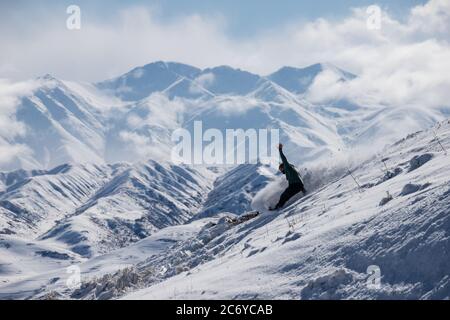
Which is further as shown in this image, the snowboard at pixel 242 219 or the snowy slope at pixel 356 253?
the snowboard at pixel 242 219

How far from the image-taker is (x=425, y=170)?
1391 centimetres

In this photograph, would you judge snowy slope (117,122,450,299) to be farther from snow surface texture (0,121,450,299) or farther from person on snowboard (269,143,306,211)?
person on snowboard (269,143,306,211)

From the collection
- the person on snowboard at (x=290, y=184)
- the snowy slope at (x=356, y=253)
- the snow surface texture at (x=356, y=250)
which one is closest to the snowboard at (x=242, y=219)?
the person on snowboard at (x=290, y=184)

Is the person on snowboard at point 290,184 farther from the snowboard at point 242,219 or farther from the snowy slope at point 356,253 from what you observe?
the snowy slope at point 356,253

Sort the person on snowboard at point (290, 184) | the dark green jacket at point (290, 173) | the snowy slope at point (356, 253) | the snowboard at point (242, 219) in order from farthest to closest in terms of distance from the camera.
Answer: the snowboard at point (242, 219), the person on snowboard at point (290, 184), the dark green jacket at point (290, 173), the snowy slope at point (356, 253)

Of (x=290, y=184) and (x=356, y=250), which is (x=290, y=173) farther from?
(x=356, y=250)

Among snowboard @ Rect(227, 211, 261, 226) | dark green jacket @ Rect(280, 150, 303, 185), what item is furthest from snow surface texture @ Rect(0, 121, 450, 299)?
snowboard @ Rect(227, 211, 261, 226)

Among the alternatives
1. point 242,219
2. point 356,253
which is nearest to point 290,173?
point 242,219

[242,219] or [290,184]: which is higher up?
[290,184]

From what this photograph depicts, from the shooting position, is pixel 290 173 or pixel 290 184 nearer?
pixel 290 173

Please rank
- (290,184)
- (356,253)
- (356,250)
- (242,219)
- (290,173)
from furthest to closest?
(242,219) < (290,184) < (290,173) < (356,250) < (356,253)

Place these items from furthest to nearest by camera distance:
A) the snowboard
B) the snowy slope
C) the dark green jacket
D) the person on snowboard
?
1. the snowboard
2. the person on snowboard
3. the dark green jacket
4. the snowy slope

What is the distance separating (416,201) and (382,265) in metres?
2.01

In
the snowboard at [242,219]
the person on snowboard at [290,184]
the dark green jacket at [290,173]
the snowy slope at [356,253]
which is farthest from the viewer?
the snowboard at [242,219]
